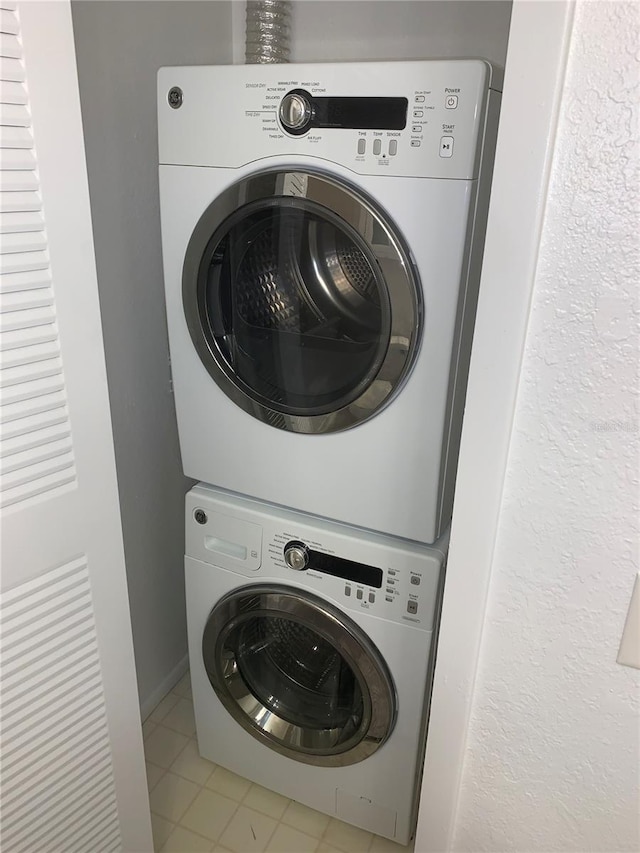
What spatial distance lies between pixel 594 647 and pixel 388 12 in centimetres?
147

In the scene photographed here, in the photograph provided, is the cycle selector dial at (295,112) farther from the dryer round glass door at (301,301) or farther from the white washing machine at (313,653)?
the white washing machine at (313,653)

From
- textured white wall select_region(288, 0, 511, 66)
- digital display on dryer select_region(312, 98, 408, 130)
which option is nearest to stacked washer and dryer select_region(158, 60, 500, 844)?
digital display on dryer select_region(312, 98, 408, 130)

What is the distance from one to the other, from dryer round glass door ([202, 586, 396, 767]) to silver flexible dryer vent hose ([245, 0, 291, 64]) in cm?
119

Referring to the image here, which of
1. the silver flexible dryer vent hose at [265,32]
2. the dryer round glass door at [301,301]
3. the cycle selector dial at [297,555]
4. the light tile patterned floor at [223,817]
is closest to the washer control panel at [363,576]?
the cycle selector dial at [297,555]

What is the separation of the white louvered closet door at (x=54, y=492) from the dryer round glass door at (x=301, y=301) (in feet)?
1.01

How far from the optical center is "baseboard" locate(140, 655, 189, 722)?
1898 millimetres

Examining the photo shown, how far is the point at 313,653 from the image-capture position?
5.18 feet

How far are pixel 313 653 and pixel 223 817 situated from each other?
18.7 inches

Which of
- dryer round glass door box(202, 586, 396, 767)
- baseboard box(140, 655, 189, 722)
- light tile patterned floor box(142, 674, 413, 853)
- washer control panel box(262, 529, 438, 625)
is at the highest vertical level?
washer control panel box(262, 529, 438, 625)

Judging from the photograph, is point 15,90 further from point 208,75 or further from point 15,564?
point 15,564

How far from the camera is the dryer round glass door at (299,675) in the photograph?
4.57 feet

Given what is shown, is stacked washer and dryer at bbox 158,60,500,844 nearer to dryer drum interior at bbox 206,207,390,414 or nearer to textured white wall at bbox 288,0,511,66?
dryer drum interior at bbox 206,207,390,414

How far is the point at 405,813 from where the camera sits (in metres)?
1.50

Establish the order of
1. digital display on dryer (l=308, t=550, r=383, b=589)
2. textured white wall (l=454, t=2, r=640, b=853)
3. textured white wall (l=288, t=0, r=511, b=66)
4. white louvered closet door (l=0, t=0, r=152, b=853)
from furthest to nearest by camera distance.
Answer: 1. textured white wall (l=288, t=0, r=511, b=66)
2. digital display on dryer (l=308, t=550, r=383, b=589)
3. white louvered closet door (l=0, t=0, r=152, b=853)
4. textured white wall (l=454, t=2, r=640, b=853)
